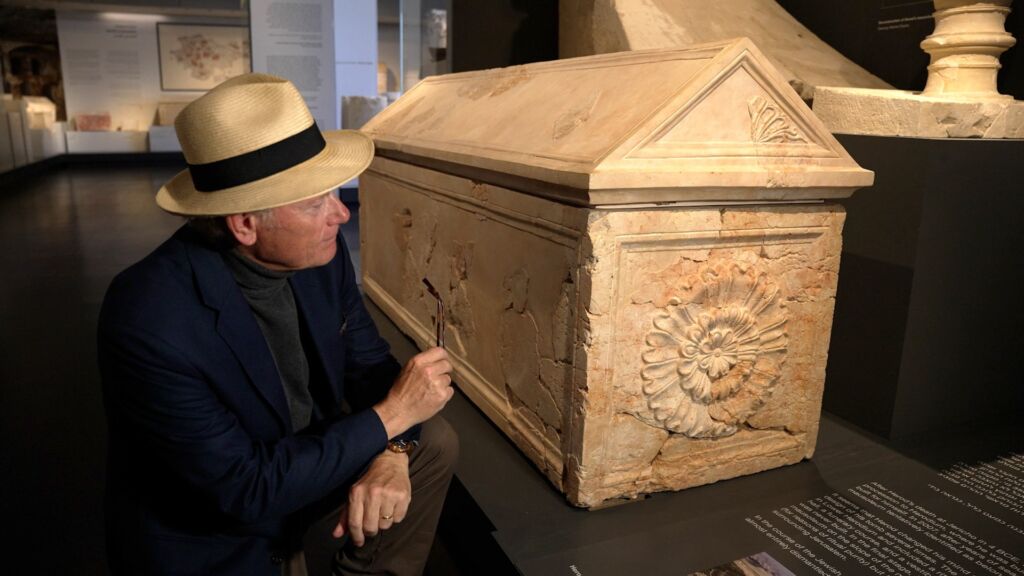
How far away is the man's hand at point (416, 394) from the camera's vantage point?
1650 millimetres

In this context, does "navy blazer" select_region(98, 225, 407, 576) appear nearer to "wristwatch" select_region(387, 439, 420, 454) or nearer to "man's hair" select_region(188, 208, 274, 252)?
"man's hair" select_region(188, 208, 274, 252)

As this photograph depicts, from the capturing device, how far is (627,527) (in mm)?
2004

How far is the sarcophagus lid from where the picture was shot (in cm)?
186

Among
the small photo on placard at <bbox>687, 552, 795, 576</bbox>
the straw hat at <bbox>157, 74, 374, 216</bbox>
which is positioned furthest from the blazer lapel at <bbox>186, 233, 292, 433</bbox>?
the small photo on placard at <bbox>687, 552, 795, 576</bbox>

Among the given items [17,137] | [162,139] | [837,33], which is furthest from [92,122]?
[837,33]

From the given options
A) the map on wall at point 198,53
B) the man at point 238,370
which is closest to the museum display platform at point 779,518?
the man at point 238,370

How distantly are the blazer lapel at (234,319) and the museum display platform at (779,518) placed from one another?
2.52ft

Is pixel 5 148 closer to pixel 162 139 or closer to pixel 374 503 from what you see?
pixel 162 139

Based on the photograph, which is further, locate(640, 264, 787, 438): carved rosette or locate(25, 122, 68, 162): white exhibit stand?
locate(25, 122, 68, 162): white exhibit stand

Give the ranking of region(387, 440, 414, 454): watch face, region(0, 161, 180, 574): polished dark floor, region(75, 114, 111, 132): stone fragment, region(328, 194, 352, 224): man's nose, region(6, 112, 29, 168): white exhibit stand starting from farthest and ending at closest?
region(75, 114, 111, 132): stone fragment → region(6, 112, 29, 168): white exhibit stand → region(0, 161, 180, 574): polished dark floor → region(387, 440, 414, 454): watch face → region(328, 194, 352, 224): man's nose

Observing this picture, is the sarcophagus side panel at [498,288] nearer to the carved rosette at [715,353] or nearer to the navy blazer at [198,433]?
the carved rosette at [715,353]

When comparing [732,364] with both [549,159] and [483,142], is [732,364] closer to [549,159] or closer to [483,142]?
[549,159]

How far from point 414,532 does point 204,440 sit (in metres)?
0.67

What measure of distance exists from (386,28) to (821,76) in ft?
42.3
